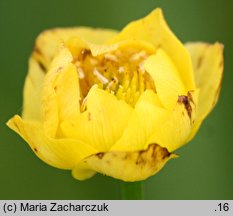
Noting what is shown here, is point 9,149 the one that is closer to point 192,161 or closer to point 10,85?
point 10,85

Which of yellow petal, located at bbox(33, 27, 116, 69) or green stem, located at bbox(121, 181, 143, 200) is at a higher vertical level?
yellow petal, located at bbox(33, 27, 116, 69)

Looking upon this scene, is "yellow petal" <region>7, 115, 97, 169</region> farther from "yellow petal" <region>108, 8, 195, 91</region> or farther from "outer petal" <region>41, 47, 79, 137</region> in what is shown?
"yellow petal" <region>108, 8, 195, 91</region>

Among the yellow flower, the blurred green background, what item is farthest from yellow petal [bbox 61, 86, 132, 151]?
the blurred green background

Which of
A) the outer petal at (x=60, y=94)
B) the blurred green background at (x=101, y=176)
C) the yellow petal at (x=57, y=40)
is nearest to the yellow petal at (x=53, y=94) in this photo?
the outer petal at (x=60, y=94)

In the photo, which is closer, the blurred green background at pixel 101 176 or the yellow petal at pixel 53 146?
the yellow petal at pixel 53 146

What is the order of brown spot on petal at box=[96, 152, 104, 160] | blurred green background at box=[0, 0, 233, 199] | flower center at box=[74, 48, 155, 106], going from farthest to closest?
blurred green background at box=[0, 0, 233, 199] → flower center at box=[74, 48, 155, 106] → brown spot on petal at box=[96, 152, 104, 160]

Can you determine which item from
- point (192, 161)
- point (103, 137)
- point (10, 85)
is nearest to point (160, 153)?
point (103, 137)

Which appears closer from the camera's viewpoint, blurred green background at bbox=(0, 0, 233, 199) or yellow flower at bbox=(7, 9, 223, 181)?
yellow flower at bbox=(7, 9, 223, 181)

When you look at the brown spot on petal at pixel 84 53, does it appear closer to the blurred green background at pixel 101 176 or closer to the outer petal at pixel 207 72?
the outer petal at pixel 207 72
